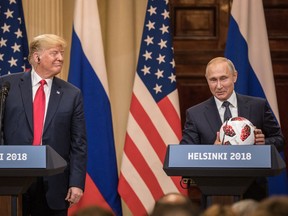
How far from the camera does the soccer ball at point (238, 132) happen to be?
4.20 meters

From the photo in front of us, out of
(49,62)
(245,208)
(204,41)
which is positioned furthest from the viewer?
(204,41)

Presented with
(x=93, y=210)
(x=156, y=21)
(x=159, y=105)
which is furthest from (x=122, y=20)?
(x=93, y=210)

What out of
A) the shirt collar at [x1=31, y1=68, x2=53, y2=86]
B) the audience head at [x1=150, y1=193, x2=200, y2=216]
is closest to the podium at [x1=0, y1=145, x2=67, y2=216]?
the shirt collar at [x1=31, y1=68, x2=53, y2=86]

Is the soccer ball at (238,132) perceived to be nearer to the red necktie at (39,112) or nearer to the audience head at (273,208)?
the red necktie at (39,112)

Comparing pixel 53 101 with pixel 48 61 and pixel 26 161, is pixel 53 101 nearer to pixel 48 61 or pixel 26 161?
pixel 48 61

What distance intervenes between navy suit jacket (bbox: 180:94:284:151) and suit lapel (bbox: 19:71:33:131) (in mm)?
988

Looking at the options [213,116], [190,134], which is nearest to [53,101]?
[190,134]

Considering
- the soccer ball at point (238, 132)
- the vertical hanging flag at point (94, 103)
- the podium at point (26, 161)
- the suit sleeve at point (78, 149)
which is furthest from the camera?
the vertical hanging flag at point (94, 103)

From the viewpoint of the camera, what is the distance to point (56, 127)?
15.6ft

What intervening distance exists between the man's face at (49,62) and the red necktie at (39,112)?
0.24ft

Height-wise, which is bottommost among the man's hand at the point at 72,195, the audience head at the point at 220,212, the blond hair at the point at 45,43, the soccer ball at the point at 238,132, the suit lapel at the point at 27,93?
the man's hand at the point at 72,195

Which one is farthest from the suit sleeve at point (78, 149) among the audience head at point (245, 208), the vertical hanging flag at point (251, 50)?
the audience head at point (245, 208)

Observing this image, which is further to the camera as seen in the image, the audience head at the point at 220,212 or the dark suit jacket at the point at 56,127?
the dark suit jacket at the point at 56,127

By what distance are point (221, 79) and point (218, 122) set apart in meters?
0.28
